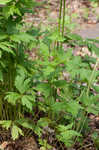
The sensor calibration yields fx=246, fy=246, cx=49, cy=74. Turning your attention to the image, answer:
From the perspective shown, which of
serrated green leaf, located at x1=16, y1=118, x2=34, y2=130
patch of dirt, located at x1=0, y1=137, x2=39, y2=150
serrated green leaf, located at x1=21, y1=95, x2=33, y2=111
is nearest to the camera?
serrated green leaf, located at x1=21, y1=95, x2=33, y2=111

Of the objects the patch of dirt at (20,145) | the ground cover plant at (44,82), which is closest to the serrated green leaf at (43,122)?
the ground cover plant at (44,82)

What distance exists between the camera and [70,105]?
191cm

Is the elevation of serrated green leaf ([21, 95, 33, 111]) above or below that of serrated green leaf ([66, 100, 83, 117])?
above

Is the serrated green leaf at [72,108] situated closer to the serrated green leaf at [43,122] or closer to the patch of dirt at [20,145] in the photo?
the serrated green leaf at [43,122]

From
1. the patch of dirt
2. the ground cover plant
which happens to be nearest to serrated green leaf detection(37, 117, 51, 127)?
the ground cover plant

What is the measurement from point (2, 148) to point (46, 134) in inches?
17.9

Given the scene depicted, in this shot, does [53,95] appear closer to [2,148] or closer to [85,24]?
[2,148]

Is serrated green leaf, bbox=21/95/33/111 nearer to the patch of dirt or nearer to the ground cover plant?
the ground cover plant

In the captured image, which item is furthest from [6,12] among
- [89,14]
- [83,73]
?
[89,14]

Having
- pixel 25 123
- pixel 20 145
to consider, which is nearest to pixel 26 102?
pixel 25 123

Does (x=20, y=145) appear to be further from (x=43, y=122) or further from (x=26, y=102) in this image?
(x=26, y=102)

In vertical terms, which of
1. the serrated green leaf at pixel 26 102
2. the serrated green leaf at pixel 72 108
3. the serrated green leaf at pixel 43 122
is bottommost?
the serrated green leaf at pixel 43 122

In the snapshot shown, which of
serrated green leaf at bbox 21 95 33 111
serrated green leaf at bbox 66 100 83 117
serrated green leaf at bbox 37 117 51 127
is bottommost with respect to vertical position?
serrated green leaf at bbox 37 117 51 127

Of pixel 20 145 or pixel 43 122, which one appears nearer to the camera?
pixel 43 122
